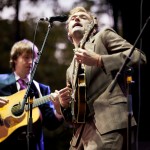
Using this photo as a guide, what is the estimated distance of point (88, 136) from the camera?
2.44 metres

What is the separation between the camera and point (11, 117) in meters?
3.83

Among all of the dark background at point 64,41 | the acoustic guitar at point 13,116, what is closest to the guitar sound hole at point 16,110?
the acoustic guitar at point 13,116

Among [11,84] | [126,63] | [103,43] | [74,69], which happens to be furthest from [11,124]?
[126,63]

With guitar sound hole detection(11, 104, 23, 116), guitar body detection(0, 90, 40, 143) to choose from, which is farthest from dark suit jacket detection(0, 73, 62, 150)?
guitar sound hole detection(11, 104, 23, 116)

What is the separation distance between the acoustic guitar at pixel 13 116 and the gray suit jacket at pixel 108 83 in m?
1.43

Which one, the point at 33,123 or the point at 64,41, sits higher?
the point at 64,41

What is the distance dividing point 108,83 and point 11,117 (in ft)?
5.85

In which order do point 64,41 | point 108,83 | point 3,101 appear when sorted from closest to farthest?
point 108,83 → point 3,101 → point 64,41

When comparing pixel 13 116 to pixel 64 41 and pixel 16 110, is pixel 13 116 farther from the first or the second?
pixel 64 41

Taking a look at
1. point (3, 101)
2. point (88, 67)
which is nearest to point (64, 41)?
point (3, 101)

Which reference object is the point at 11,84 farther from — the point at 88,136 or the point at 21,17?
the point at 21,17

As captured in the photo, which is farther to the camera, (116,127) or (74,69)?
(74,69)

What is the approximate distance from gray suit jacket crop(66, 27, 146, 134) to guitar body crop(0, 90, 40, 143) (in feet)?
4.97

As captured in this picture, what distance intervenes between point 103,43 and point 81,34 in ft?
1.08
